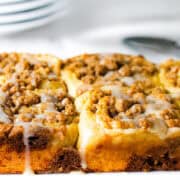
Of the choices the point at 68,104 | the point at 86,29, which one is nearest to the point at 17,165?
the point at 68,104

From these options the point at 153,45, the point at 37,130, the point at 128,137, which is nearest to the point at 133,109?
the point at 128,137

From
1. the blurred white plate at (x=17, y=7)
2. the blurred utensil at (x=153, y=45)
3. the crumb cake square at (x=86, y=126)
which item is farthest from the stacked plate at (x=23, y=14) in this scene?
the crumb cake square at (x=86, y=126)

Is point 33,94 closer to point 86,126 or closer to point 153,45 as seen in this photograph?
point 86,126

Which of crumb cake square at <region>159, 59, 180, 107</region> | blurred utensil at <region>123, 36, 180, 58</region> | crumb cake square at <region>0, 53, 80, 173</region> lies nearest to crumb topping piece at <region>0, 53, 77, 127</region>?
crumb cake square at <region>0, 53, 80, 173</region>

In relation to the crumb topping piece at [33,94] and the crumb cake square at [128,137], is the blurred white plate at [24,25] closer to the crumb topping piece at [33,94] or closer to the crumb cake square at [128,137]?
the crumb topping piece at [33,94]

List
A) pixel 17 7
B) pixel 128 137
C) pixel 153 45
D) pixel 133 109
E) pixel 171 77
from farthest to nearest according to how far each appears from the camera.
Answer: pixel 153 45 → pixel 17 7 → pixel 171 77 → pixel 133 109 → pixel 128 137

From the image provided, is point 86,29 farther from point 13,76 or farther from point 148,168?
point 148,168

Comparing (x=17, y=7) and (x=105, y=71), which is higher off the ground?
(x=17, y=7)

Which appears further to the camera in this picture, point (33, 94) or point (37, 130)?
point (33, 94)
